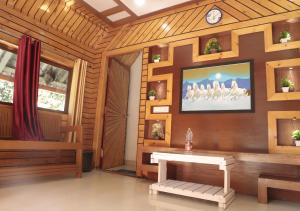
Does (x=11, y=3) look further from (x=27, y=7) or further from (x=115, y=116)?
(x=115, y=116)

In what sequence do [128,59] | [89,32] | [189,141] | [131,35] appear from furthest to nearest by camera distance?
[128,59] < [89,32] < [131,35] < [189,141]

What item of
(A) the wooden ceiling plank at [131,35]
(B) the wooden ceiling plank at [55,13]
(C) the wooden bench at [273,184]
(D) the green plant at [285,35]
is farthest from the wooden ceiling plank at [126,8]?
(C) the wooden bench at [273,184]

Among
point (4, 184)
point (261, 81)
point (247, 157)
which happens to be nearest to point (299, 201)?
point (247, 157)

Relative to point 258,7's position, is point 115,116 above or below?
below

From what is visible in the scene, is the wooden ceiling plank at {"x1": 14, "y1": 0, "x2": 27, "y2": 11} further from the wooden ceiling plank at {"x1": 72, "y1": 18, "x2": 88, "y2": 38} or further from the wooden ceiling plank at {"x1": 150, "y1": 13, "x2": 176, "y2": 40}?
the wooden ceiling plank at {"x1": 150, "y1": 13, "x2": 176, "y2": 40}

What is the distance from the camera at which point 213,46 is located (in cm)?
405

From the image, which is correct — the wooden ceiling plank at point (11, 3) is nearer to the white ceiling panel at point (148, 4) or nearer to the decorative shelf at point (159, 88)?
the white ceiling panel at point (148, 4)

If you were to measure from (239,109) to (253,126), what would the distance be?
34 centimetres

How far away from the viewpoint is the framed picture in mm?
3652

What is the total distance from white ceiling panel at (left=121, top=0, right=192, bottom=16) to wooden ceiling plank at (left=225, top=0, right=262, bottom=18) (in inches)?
34.2

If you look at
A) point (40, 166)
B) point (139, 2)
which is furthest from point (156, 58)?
point (40, 166)

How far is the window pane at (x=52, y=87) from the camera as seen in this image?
454 cm

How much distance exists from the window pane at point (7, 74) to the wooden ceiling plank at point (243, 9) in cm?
397

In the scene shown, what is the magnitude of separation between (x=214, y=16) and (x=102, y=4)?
2224mm
